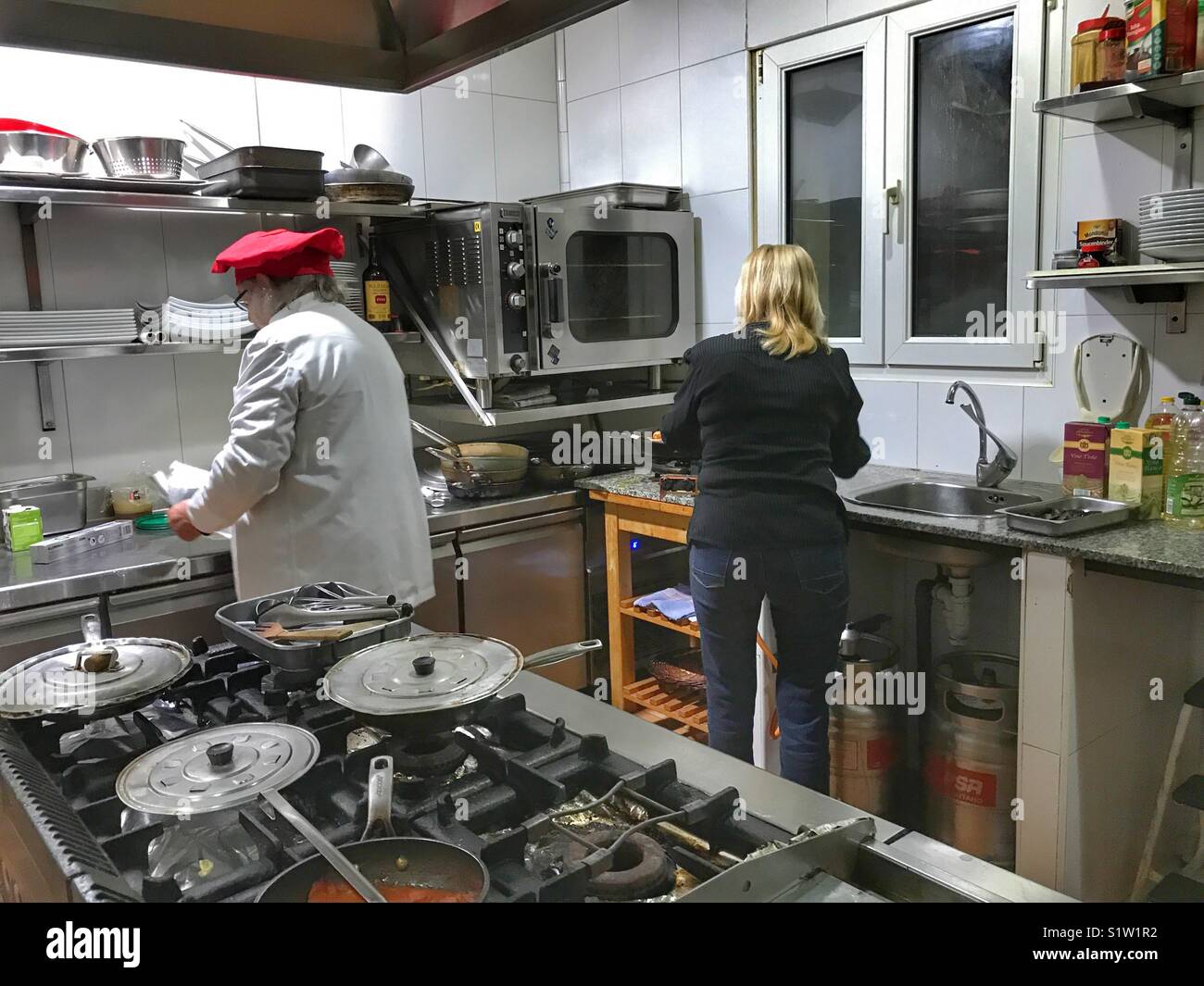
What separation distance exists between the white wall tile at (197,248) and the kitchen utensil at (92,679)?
1855 mm

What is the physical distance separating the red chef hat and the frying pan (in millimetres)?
1692

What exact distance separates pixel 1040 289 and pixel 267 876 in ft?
7.94

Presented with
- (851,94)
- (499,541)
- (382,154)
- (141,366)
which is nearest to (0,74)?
(141,366)

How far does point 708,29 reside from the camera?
3.37m

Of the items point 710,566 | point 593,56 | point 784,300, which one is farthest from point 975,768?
point 593,56

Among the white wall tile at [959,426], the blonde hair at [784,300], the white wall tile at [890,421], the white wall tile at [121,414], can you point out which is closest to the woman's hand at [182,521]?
the white wall tile at [121,414]

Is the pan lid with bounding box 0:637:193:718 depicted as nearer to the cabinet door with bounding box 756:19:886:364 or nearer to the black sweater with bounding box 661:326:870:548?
the black sweater with bounding box 661:326:870:548

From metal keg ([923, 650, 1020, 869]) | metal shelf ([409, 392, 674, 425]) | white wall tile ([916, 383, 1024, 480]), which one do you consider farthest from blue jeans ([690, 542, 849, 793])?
metal shelf ([409, 392, 674, 425])

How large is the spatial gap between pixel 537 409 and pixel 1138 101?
5.81ft

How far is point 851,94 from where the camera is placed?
120 inches

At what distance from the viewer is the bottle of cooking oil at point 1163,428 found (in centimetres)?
227

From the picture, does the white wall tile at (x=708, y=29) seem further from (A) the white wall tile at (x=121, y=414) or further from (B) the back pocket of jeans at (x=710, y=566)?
(A) the white wall tile at (x=121, y=414)

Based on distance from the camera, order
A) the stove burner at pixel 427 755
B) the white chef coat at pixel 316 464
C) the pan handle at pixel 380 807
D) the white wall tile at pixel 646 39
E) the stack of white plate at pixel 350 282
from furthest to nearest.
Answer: the white wall tile at pixel 646 39, the stack of white plate at pixel 350 282, the white chef coat at pixel 316 464, the stove burner at pixel 427 755, the pan handle at pixel 380 807
